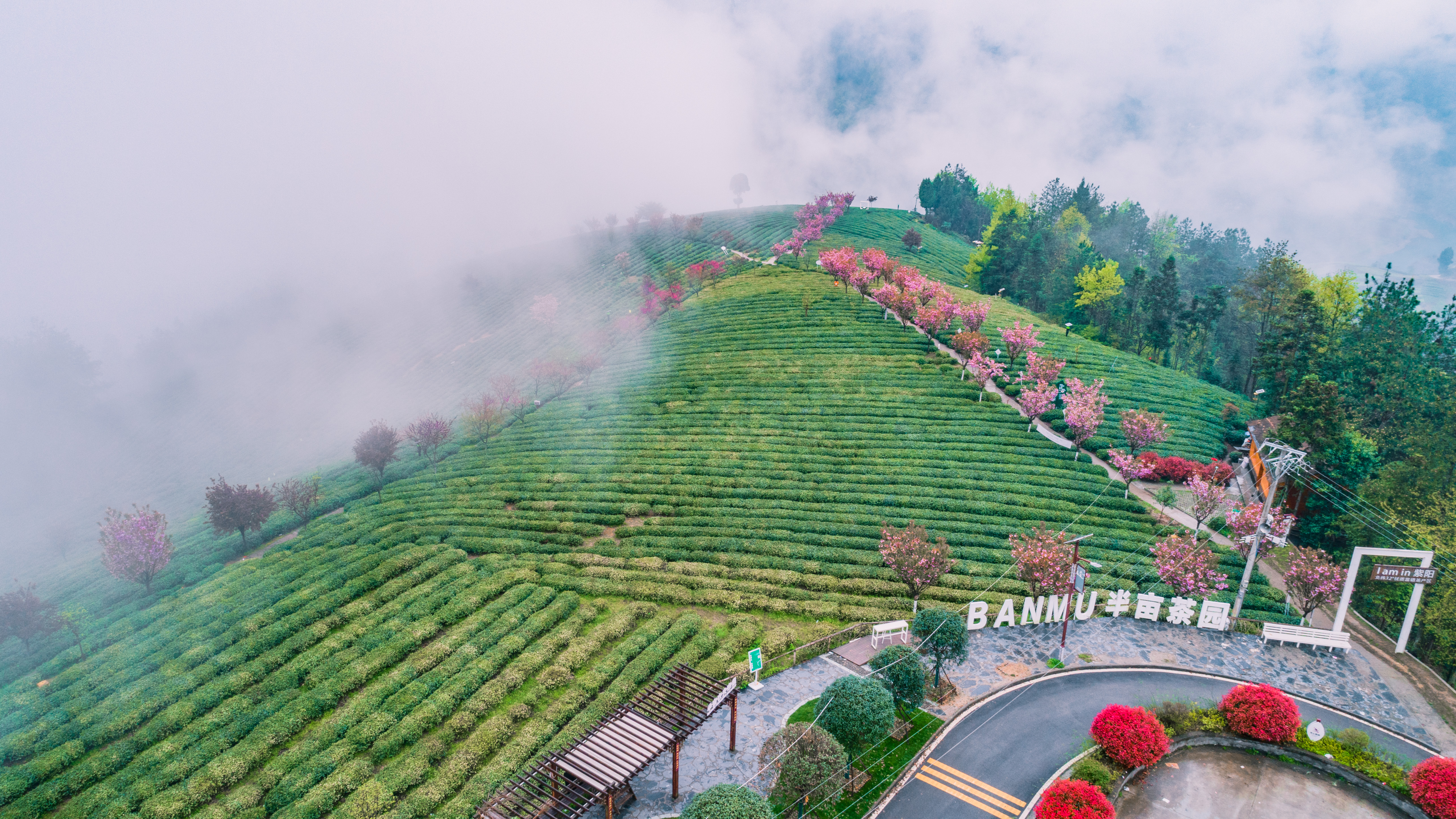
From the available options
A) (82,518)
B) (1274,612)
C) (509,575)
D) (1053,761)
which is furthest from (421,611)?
(82,518)

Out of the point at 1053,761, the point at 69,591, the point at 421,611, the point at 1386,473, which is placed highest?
the point at 1386,473

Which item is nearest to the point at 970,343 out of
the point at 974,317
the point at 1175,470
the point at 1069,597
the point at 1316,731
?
the point at 974,317

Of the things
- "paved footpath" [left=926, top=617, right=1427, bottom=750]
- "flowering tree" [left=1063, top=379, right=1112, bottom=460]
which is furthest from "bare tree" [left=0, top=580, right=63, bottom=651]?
"flowering tree" [left=1063, top=379, right=1112, bottom=460]

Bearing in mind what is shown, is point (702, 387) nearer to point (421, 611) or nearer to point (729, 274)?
point (421, 611)

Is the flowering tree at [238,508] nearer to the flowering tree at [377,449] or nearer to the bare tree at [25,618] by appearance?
the flowering tree at [377,449]

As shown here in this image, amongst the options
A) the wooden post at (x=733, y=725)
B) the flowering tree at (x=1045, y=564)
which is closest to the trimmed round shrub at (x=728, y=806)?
the wooden post at (x=733, y=725)

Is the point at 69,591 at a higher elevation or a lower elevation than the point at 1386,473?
lower
